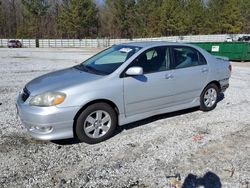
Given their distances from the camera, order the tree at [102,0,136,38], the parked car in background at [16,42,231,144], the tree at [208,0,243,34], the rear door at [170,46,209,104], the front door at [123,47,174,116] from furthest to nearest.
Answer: the tree at [102,0,136,38], the tree at [208,0,243,34], the rear door at [170,46,209,104], the front door at [123,47,174,116], the parked car in background at [16,42,231,144]

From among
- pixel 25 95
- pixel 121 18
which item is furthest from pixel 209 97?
pixel 121 18

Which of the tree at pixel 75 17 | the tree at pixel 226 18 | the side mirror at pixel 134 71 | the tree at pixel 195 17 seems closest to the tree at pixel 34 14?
the tree at pixel 75 17

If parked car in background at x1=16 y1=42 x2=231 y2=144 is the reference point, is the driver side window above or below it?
above

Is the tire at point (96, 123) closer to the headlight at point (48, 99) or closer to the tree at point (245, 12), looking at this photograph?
the headlight at point (48, 99)

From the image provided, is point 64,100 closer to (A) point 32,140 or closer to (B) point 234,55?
(A) point 32,140

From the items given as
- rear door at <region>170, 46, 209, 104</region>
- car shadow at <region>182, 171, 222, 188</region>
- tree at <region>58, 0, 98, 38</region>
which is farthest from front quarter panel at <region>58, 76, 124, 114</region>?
tree at <region>58, 0, 98, 38</region>

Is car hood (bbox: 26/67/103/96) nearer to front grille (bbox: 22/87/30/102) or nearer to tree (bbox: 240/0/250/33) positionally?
front grille (bbox: 22/87/30/102)

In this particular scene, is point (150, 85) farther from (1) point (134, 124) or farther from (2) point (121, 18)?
(2) point (121, 18)

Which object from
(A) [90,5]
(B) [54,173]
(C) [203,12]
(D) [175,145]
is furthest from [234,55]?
(C) [203,12]

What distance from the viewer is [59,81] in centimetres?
456

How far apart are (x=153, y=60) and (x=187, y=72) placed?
32.9 inches

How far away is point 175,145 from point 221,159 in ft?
2.48

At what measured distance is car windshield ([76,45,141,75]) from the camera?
4906 millimetres

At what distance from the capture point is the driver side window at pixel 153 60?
501 centimetres
